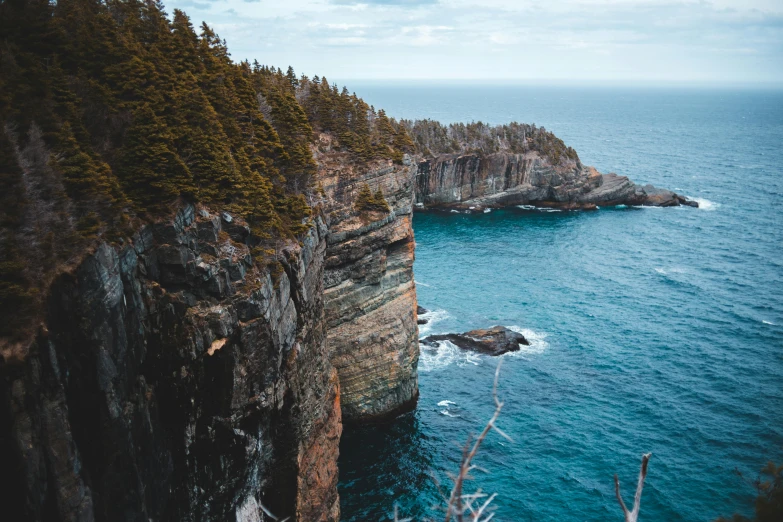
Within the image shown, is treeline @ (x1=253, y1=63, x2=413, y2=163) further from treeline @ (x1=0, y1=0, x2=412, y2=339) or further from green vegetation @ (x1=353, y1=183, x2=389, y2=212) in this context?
treeline @ (x1=0, y1=0, x2=412, y2=339)

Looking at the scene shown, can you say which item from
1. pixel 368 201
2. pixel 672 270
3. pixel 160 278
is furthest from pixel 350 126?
pixel 672 270

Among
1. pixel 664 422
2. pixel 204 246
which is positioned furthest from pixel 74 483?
pixel 664 422

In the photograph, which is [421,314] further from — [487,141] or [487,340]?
[487,141]

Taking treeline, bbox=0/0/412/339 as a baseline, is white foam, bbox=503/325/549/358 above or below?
below

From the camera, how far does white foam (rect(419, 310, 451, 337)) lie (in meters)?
84.4

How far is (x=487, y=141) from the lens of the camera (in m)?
169

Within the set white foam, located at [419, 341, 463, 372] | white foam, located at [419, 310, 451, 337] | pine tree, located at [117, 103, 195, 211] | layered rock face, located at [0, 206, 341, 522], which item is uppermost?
pine tree, located at [117, 103, 195, 211]

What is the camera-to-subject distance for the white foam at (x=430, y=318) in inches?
3322

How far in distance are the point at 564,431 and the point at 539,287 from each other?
1660 inches

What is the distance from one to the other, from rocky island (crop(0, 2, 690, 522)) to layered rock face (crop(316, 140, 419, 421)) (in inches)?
14.0

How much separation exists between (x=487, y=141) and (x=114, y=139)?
14494cm

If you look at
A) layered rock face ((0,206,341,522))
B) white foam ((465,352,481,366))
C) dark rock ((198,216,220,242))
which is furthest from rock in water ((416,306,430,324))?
dark rock ((198,216,220,242))

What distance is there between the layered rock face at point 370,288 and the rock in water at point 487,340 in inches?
604

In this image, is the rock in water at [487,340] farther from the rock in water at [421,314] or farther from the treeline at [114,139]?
the treeline at [114,139]
